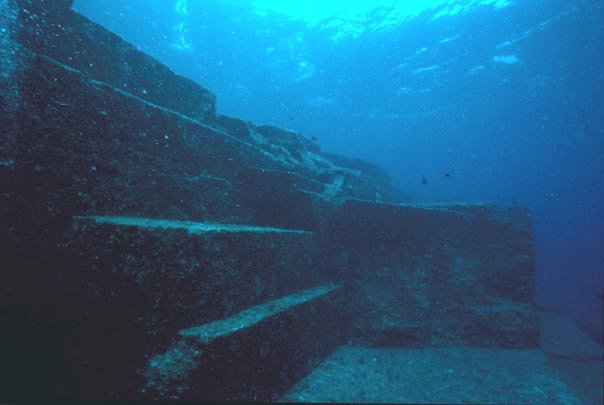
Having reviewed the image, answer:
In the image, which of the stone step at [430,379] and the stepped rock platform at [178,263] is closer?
the stepped rock platform at [178,263]

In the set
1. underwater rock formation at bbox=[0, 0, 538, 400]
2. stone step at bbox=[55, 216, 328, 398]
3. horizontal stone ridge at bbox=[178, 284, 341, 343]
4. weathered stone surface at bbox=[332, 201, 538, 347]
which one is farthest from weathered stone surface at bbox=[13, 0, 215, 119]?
weathered stone surface at bbox=[332, 201, 538, 347]

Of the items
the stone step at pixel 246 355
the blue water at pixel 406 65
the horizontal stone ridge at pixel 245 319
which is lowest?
the stone step at pixel 246 355

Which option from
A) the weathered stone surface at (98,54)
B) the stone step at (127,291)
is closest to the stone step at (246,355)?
the stone step at (127,291)

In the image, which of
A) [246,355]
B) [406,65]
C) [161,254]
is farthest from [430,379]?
[406,65]

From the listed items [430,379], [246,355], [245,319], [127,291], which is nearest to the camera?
[127,291]

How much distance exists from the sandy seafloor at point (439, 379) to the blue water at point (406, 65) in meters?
5.43

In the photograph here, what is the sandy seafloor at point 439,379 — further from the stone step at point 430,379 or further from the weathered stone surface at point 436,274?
the weathered stone surface at point 436,274

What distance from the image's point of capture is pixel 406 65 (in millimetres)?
25344

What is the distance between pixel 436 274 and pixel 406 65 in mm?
23785

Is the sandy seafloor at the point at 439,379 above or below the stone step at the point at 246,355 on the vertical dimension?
below

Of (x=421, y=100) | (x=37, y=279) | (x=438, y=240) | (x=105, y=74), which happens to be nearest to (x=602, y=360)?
(x=438, y=240)

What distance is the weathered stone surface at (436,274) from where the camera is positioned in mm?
6172

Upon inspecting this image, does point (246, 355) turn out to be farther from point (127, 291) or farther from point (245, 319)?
point (127, 291)

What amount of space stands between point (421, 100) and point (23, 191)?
117 feet
